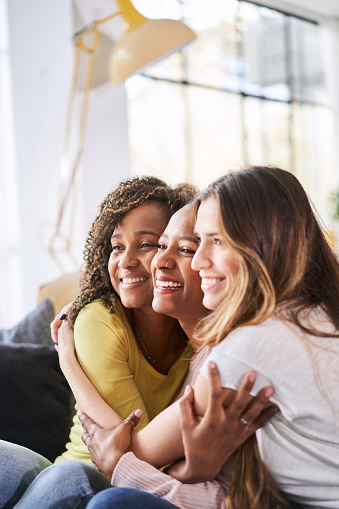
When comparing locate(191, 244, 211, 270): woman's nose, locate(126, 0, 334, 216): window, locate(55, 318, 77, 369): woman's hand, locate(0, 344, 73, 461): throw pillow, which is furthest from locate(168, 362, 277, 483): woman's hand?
locate(126, 0, 334, 216): window

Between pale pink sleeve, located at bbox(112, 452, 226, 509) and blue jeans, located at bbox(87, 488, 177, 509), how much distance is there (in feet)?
0.28

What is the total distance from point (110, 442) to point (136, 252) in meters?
0.51

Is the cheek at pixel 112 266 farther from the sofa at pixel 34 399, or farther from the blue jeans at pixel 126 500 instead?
the blue jeans at pixel 126 500

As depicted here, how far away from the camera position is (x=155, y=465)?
4.08 ft

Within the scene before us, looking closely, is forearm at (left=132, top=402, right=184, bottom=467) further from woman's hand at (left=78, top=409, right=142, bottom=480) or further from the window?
the window

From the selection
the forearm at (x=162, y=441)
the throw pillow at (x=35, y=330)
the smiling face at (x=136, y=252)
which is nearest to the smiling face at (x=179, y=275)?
the smiling face at (x=136, y=252)

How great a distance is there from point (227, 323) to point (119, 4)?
241cm

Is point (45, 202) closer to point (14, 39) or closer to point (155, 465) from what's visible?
point (14, 39)

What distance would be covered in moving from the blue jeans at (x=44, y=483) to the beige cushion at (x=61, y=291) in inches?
34.9

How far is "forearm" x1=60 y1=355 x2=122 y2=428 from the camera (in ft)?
4.52

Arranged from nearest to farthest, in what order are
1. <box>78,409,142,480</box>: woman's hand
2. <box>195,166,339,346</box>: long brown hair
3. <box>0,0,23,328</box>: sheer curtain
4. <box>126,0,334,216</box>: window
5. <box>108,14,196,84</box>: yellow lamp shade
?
<box>195,166,339,346</box>: long brown hair
<box>78,409,142,480</box>: woman's hand
<box>108,14,196,84</box>: yellow lamp shade
<box>0,0,23,328</box>: sheer curtain
<box>126,0,334,216</box>: window

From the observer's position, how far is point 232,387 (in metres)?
1.09

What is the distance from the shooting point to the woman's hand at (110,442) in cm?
126

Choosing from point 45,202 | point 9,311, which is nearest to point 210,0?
point 45,202
